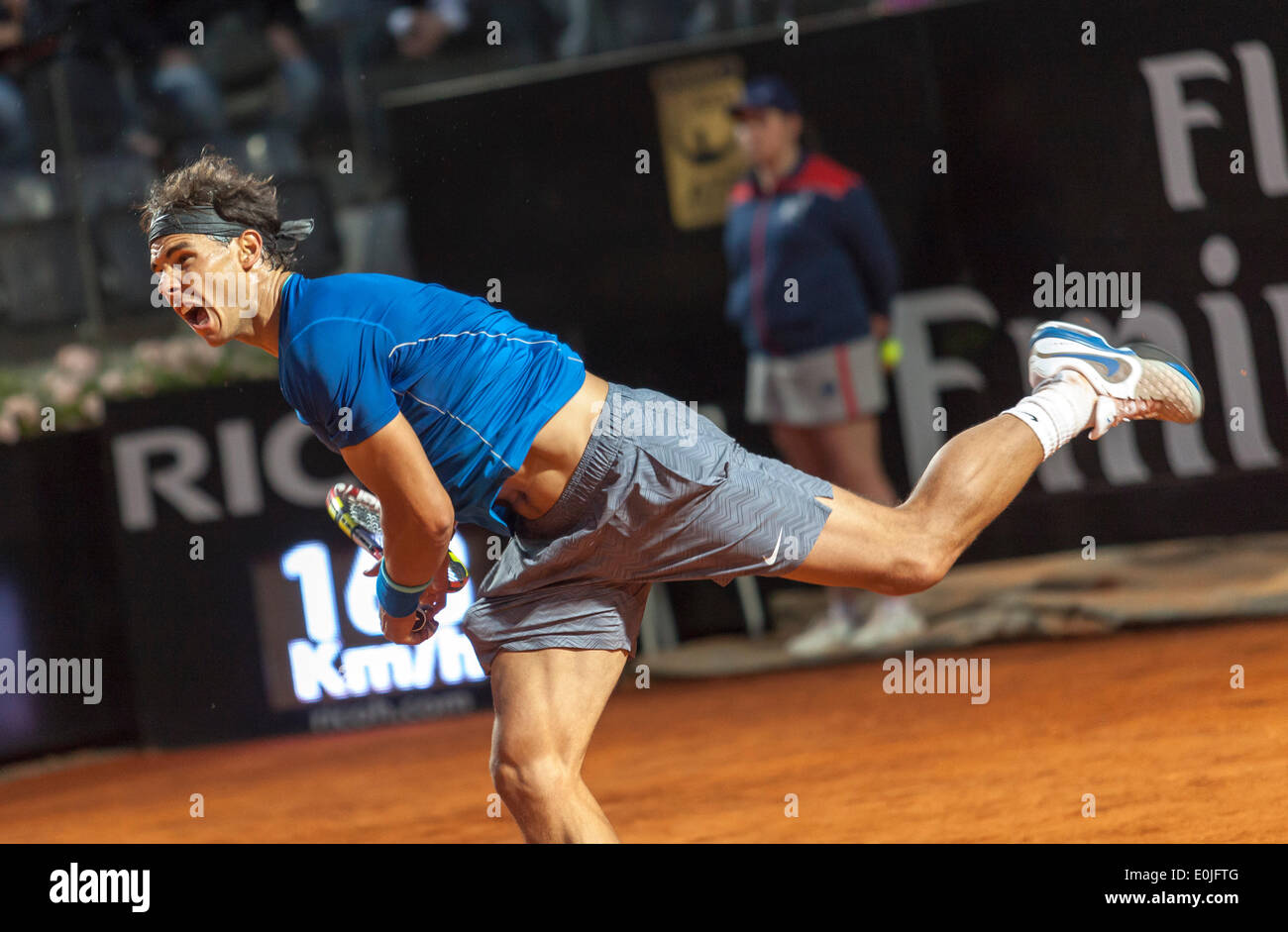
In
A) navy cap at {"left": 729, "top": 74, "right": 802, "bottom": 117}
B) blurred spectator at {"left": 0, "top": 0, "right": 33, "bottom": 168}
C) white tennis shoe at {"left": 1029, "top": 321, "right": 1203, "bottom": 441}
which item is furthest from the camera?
blurred spectator at {"left": 0, "top": 0, "right": 33, "bottom": 168}

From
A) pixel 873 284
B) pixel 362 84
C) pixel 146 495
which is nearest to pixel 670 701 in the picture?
pixel 873 284

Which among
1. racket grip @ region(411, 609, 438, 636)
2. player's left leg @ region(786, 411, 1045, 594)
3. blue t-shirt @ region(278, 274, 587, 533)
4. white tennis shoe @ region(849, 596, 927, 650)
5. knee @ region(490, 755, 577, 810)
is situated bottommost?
white tennis shoe @ region(849, 596, 927, 650)

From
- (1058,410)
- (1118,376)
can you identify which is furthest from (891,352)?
(1058,410)

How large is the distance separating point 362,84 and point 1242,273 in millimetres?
5137

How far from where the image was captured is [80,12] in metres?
9.28

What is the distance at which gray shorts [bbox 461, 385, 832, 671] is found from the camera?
2725mm

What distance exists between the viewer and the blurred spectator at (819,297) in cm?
647

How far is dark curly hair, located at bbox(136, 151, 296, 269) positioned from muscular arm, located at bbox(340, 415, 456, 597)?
55cm

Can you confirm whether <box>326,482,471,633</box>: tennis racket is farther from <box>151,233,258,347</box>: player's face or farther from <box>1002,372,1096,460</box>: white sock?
<box>1002,372,1096,460</box>: white sock

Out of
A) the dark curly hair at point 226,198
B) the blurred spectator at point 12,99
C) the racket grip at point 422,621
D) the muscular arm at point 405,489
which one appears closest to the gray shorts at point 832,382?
the racket grip at point 422,621

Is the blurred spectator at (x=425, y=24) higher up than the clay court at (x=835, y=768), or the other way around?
the blurred spectator at (x=425, y=24)

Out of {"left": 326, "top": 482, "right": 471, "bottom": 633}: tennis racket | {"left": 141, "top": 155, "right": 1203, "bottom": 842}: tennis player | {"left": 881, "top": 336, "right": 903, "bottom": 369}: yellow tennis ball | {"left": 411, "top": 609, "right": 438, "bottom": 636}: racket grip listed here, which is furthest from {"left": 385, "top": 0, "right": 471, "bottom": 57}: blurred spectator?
{"left": 411, "top": 609, "right": 438, "bottom": 636}: racket grip

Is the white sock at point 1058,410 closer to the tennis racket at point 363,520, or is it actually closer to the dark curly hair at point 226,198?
the tennis racket at point 363,520

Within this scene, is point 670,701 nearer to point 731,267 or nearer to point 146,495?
point 731,267
